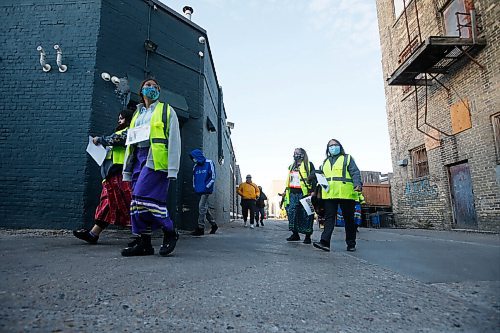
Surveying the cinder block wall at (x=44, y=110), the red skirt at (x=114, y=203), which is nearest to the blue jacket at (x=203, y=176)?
the cinder block wall at (x=44, y=110)

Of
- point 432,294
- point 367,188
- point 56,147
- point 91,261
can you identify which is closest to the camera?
point 432,294

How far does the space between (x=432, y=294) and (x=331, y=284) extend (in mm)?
645

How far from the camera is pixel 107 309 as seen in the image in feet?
5.15

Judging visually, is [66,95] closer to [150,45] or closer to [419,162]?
[150,45]

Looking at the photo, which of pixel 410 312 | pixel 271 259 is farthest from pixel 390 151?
pixel 410 312

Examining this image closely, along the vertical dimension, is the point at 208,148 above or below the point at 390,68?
below

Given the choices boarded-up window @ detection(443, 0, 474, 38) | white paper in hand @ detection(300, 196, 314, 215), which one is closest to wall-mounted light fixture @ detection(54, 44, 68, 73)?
white paper in hand @ detection(300, 196, 314, 215)

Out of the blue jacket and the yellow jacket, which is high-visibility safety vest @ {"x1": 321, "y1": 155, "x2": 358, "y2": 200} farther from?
the yellow jacket

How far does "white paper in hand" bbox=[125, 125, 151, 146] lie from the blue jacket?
3.07 meters

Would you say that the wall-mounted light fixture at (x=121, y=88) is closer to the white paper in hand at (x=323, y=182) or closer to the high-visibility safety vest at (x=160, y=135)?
the high-visibility safety vest at (x=160, y=135)

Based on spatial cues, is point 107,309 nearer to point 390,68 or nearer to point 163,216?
point 163,216

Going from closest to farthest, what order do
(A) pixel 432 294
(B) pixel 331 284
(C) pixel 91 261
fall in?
(A) pixel 432 294 → (B) pixel 331 284 → (C) pixel 91 261

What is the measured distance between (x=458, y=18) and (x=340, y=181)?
8.42 m

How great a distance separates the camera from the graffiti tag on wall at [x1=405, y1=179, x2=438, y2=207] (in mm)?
11469
